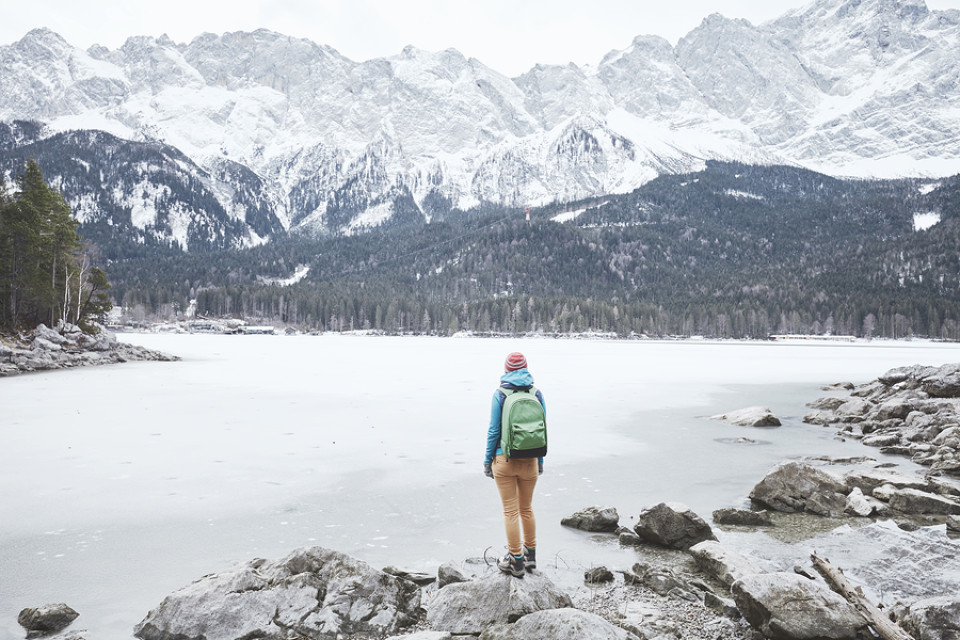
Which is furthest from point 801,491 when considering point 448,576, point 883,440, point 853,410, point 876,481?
point 853,410

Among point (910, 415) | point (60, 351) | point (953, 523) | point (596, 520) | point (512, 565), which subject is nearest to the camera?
point (512, 565)

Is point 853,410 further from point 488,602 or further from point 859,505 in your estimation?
point 488,602

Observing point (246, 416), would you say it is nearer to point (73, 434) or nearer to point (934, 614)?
point (73, 434)

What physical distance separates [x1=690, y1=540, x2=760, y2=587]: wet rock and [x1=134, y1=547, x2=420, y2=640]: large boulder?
3.98 metres

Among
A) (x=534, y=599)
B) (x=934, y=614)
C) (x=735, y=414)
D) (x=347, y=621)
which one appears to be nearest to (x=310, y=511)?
(x=347, y=621)

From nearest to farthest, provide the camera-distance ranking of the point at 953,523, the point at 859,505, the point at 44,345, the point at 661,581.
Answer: the point at 661,581 → the point at 953,523 → the point at 859,505 → the point at 44,345

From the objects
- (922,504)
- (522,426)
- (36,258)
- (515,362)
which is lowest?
(922,504)

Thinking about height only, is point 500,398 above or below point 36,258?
below

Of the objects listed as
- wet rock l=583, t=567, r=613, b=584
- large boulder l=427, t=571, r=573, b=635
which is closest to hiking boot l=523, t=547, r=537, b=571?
large boulder l=427, t=571, r=573, b=635

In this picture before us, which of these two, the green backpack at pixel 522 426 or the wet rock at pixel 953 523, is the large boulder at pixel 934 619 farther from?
the wet rock at pixel 953 523

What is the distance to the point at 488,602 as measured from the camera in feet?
21.7

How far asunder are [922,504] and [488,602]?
9.11 m

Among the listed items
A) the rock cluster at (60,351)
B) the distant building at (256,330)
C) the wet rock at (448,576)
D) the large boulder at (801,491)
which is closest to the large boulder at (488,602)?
the wet rock at (448,576)

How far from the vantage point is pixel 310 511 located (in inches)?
426
